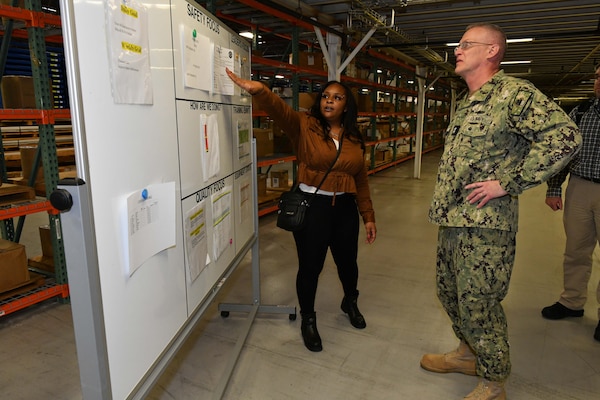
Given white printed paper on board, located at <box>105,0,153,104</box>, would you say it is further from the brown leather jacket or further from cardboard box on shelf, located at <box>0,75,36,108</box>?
cardboard box on shelf, located at <box>0,75,36,108</box>

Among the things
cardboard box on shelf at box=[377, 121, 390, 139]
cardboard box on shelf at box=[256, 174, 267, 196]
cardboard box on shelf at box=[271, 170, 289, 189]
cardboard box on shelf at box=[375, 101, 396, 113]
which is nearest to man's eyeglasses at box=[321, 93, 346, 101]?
cardboard box on shelf at box=[256, 174, 267, 196]

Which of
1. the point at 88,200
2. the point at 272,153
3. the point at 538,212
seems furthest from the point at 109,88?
the point at 538,212

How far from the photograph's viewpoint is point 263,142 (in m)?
5.54

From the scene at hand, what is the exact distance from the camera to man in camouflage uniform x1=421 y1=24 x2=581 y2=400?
5.47 ft

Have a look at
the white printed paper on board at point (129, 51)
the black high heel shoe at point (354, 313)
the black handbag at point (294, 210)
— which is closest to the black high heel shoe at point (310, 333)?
the black high heel shoe at point (354, 313)

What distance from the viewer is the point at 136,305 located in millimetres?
1174

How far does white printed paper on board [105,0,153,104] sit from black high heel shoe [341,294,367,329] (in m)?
2.07

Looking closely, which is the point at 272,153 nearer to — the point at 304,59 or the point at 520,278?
the point at 304,59

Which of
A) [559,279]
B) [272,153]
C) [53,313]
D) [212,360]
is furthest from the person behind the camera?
[272,153]

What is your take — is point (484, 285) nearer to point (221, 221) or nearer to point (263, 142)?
point (221, 221)

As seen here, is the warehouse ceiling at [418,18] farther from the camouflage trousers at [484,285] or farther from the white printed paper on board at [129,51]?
the white printed paper on board at [129,51]

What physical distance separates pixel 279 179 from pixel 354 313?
144 inches

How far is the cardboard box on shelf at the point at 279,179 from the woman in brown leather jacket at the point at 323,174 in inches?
144

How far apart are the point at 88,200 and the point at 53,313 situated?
2.59 m
